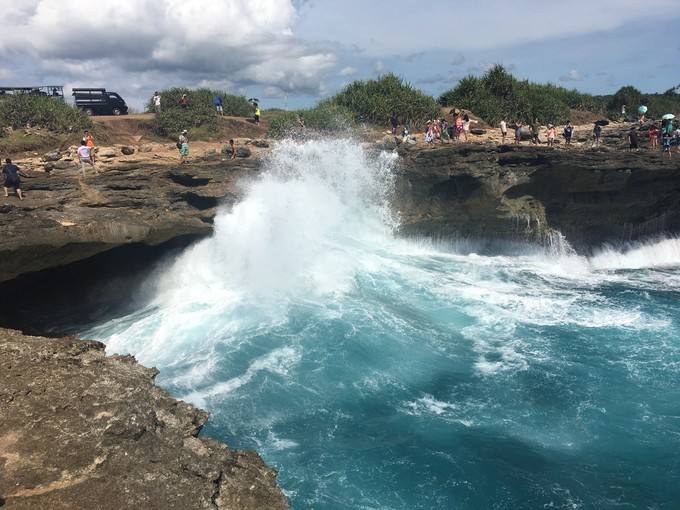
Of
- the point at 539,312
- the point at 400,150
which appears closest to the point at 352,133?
the point at 400,150

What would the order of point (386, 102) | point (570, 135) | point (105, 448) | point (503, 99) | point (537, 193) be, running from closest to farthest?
point (105, 448), point (537, 193), point (570, 135), point (386, 102), point (503, 99)

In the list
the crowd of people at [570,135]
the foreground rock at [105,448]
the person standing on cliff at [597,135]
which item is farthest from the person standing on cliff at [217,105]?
the foreground rock at [105,448]

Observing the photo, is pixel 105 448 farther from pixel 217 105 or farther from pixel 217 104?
pixel 217 105

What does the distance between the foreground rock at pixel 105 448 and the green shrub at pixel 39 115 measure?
19.8 meters

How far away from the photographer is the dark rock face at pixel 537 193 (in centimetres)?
2283

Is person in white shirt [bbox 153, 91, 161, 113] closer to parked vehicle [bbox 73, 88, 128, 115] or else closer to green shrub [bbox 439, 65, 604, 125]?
parked vehicle [bbox 73, 88, 128, 115]

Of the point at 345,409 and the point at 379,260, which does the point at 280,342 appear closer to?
the point at 345,409

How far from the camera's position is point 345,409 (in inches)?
443

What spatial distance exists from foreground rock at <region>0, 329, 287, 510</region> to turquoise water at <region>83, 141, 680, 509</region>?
2698mm

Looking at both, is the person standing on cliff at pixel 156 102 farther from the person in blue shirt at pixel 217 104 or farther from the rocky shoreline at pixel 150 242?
the rocky shoreline at pixel 150 242

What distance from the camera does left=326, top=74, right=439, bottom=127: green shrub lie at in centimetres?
3356

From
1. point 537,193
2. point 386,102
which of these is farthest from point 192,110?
point 537,193

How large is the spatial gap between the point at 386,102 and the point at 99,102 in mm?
17827

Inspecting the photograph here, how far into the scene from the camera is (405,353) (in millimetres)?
13586
